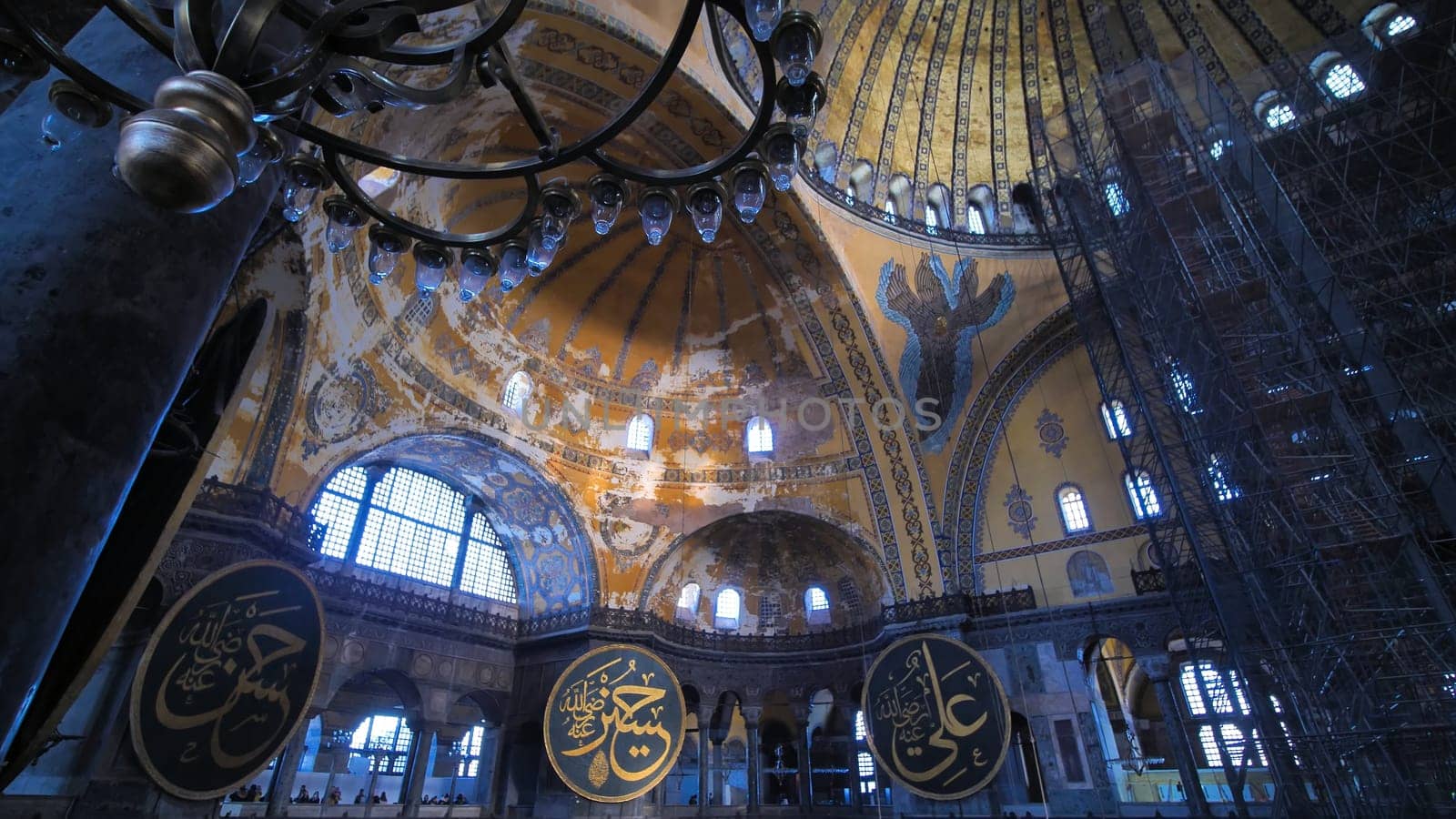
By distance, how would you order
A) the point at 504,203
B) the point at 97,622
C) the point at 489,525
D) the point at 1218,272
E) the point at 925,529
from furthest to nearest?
the point at 489,525 → the point at 925,529 → the point at 504,203 → the point at 1218,272 → the point at 97,622

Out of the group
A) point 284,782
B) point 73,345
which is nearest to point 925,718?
point 284,782

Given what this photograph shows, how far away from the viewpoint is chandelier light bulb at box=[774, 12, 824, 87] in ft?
8.73

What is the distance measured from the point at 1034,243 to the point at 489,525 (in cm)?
1071

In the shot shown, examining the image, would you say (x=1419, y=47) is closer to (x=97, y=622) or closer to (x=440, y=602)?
(x=97, y=622)

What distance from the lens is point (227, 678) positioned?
22.0 feet

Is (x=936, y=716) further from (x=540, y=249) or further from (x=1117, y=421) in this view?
(x=540, y=249)

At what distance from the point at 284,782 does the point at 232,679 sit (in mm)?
2946

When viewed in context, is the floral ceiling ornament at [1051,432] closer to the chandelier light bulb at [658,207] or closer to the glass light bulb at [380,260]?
the chandelier light bulb at [658,207]

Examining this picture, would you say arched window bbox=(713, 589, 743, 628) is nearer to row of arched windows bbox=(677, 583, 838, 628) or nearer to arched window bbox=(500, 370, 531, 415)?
row of arched windows bbox=(677, 583, 838, 628)

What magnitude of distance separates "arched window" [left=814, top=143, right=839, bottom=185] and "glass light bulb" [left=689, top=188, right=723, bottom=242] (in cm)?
835

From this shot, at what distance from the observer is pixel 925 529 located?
11.5 meters

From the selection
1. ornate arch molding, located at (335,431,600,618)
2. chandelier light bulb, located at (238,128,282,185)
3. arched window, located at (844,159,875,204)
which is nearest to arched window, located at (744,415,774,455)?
ornate arch molding, located at (335,431,600,618)

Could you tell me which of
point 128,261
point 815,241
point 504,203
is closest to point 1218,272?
point 815,241

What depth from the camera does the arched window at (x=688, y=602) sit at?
12.5 meters
